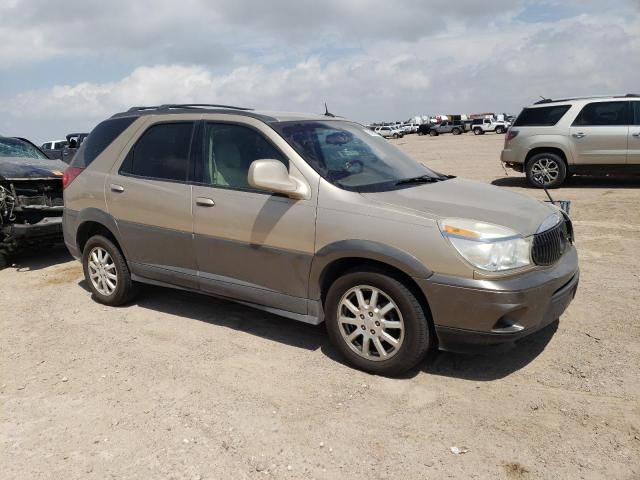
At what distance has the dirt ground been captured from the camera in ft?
9.50

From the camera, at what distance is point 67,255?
805cm

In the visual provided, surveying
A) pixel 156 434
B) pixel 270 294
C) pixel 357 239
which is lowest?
pixel 156 434

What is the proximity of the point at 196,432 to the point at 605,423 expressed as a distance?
91.1 inches

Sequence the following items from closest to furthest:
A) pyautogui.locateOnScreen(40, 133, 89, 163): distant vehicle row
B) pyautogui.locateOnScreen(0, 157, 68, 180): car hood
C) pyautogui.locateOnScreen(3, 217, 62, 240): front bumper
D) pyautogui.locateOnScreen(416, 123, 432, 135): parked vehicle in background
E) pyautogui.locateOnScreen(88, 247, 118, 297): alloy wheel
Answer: pyautogui.locateOnScreen(88, 247, 118, 297): alloy wheel, pyautogui.locateOnScreen(3, 217, 62, 240): front bumper, pyautogui.locateOnScreen(0, 157, 68, 180): car hood, pyautogui.locateOnScreen(40, 133, 89, 163): distant vehicle row, pyautogui.locateOnScreen(416, 123, 432, 135): parked vehicle in background

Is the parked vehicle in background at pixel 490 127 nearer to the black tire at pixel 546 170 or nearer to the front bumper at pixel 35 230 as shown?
the black tire at pixel 546 170

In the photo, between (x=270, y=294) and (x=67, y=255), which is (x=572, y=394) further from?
(x=67, y=255)

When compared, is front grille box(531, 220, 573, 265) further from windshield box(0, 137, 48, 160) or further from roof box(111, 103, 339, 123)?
windshield box(0, 137, 48, 160)

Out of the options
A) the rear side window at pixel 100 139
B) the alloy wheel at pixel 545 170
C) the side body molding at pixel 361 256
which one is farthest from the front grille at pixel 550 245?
the alloy wheel at pixel 545 170

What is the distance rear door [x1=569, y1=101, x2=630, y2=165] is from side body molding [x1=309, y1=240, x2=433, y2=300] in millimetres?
9310

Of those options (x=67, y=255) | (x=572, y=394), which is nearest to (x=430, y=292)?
(x=572, y=394)

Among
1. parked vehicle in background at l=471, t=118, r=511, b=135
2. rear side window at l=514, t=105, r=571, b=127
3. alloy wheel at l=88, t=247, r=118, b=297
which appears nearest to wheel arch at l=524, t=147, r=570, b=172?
rear side window at l=514, t=105, r=571, b=127

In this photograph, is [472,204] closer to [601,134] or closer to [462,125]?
[601,134]

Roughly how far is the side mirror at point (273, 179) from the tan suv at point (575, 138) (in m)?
9.13

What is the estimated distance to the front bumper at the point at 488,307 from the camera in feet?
10.9
